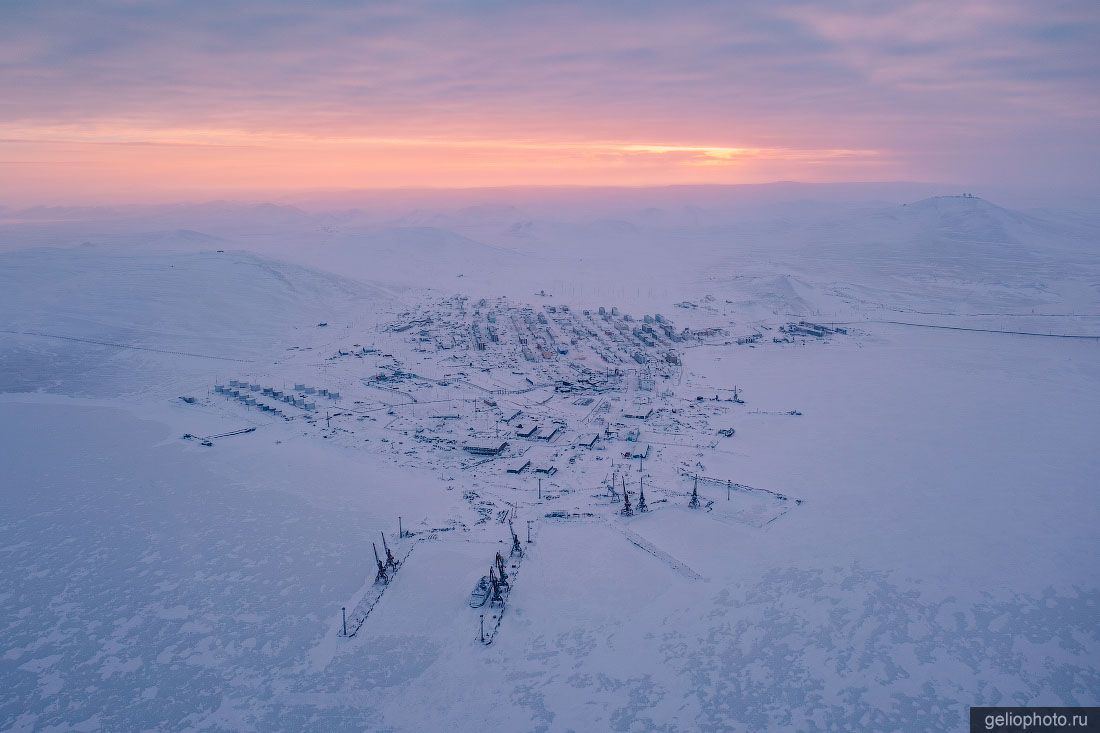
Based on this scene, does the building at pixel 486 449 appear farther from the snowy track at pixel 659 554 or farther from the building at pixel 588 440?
the snowy track at pixel 659 554

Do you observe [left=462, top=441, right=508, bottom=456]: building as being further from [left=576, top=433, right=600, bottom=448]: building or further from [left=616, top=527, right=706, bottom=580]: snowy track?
[left=616, top=527, right=706, bottom=580]: snowy track

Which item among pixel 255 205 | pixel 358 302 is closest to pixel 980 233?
pixel 358 302

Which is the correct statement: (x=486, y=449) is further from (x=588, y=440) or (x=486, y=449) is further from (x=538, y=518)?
(x=538, y=518)

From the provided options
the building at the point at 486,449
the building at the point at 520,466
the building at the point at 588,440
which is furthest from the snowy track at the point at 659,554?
the building at the point at 486,449

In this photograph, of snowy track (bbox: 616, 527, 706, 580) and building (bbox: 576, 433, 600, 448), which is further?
building (bbox: 576, 433, 600, 448)

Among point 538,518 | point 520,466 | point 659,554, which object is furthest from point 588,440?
point 659,554

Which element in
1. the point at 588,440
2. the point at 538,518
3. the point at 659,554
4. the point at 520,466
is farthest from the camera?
the point at 588,440

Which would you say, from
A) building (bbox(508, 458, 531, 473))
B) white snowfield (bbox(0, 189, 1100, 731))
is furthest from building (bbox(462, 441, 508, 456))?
building (bbox(508, 458, 531, 473))

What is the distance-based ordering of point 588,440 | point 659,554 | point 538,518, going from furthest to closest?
1. point 588,440
2. point 538,518
3. point 659,554

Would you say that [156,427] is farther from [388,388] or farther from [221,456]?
[388,388]
